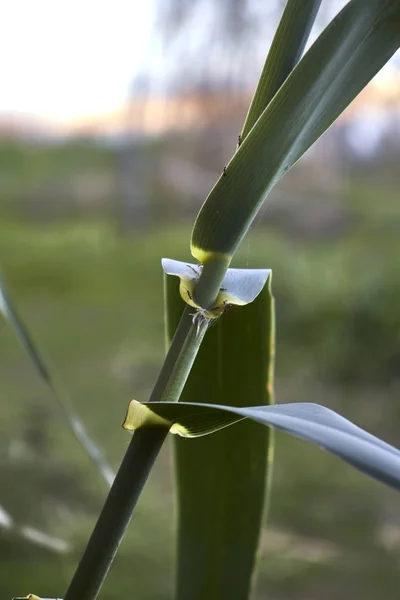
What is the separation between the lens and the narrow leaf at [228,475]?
203mm

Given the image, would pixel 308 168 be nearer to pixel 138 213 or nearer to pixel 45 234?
pixel 138 213

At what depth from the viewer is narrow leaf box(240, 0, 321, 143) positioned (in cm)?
14

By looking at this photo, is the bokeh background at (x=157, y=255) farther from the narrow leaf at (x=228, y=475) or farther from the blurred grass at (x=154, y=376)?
the narrow leaf at (x=228, y=475)

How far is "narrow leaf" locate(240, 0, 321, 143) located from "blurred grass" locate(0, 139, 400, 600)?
0.84 metres

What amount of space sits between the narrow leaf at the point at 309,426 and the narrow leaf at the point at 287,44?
0.07m

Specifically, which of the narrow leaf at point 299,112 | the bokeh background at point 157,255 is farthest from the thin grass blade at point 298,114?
the bokeh background at point 157,255

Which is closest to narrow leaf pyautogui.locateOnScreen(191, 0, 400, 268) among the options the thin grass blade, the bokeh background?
the thin grass blade

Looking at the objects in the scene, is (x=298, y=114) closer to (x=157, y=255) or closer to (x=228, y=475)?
(x=228, y=475)

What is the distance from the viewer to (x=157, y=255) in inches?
49.0

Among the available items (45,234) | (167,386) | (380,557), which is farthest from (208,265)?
(45,234)

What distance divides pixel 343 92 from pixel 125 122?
110 centimetres

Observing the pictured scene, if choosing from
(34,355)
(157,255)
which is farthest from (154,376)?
(34,355)

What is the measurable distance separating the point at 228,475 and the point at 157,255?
3.44 feet

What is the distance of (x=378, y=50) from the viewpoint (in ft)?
0.44
